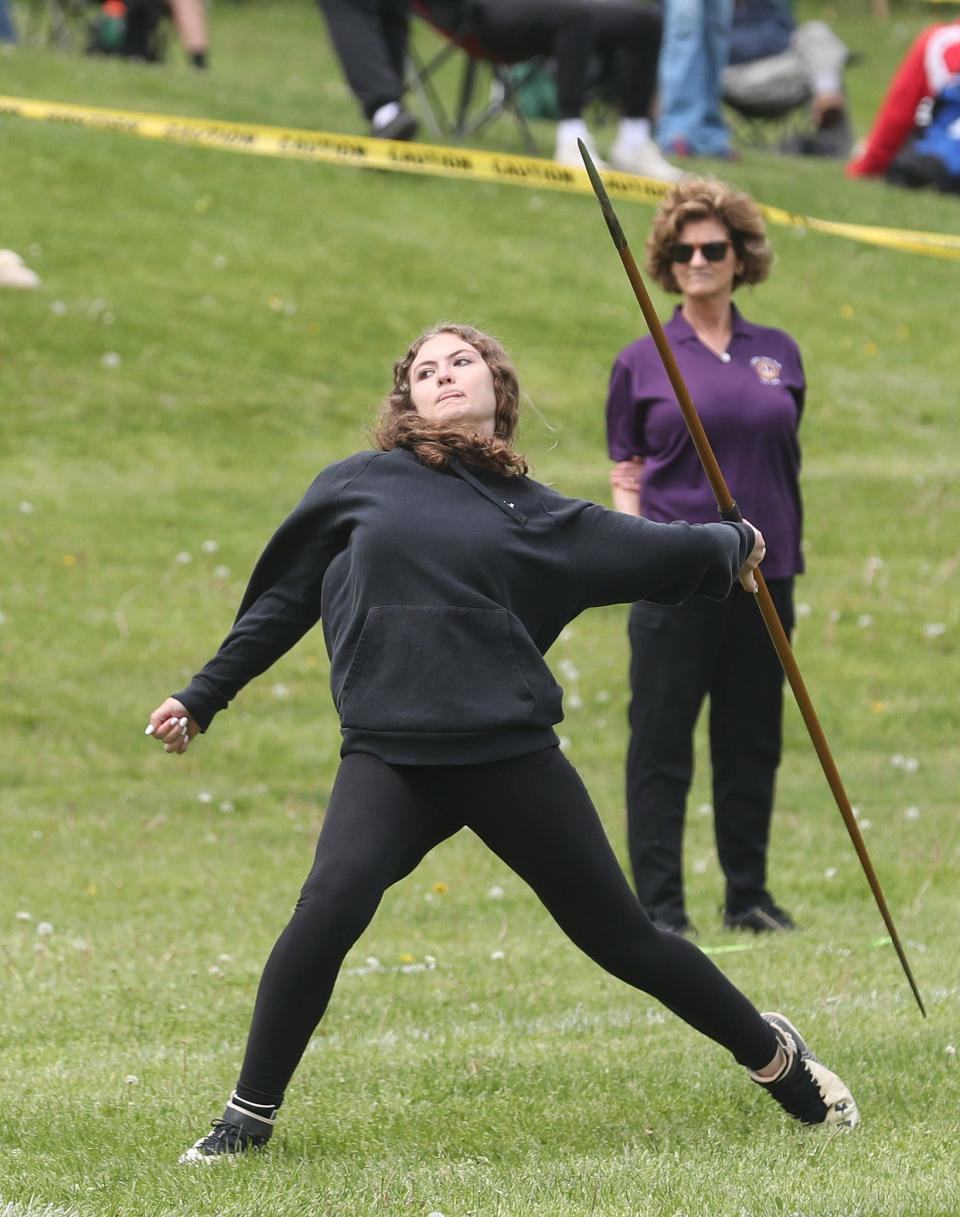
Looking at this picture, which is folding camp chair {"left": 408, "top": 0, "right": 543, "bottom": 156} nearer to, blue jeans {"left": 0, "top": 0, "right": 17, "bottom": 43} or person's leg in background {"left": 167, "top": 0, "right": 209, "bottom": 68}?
person's leg in background {"left": 167, "top": 0, "right": 209, "bottom": 68}

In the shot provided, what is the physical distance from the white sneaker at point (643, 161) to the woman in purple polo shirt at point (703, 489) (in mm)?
8681

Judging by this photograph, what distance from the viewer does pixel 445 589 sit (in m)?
4.06

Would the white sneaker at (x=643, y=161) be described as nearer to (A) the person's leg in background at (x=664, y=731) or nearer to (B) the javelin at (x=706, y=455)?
(A) the person's leg in background at (x=664, y=731)

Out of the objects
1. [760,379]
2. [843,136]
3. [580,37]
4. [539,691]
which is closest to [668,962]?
[539,691]

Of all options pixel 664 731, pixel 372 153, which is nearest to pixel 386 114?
pixel 372 153

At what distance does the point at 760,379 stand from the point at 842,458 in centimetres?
637

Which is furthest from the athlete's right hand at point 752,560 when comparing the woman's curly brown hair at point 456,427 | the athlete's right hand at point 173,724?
the athlete's right hand at point 173,724

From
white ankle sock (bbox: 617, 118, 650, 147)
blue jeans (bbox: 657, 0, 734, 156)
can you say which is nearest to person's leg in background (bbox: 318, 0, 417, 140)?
white ankle sock (bbox: 617, 118, 650, 147)

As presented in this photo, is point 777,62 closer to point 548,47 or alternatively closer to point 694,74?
point 694,74

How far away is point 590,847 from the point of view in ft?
13.7

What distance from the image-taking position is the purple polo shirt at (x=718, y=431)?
20.4 feet

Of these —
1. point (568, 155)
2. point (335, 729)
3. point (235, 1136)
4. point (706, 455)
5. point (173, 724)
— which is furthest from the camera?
point (568, 155)

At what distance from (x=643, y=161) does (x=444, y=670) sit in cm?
1160

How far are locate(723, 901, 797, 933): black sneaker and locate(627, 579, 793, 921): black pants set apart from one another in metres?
0.03
